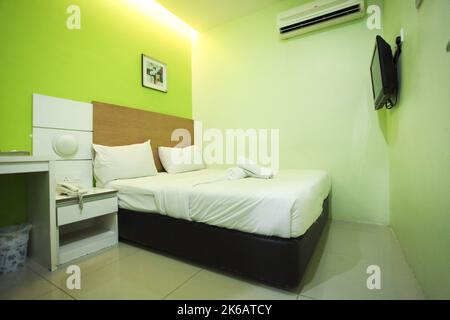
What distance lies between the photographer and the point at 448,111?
91 centimetres

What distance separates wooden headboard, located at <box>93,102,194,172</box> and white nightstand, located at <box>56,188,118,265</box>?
736mm

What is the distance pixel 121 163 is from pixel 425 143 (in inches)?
93.2

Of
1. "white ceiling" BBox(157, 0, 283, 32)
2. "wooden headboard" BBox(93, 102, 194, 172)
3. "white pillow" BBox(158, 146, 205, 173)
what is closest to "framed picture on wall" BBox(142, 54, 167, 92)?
"wooden headboard" BBox(93, 102, 194, 172)

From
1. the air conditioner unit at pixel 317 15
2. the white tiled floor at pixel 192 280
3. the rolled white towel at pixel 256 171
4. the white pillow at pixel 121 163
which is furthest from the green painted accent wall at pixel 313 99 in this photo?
the white pillow at pixel 121 163

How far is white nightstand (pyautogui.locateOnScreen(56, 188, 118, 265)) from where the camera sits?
1.56 metres

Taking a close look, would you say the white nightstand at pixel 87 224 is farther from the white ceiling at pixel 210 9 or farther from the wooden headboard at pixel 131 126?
the white ceiling at pixel 210 9

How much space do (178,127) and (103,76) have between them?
1.17 metres

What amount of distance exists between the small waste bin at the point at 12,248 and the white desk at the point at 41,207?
0.08 metres

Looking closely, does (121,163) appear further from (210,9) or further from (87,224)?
(210,9)

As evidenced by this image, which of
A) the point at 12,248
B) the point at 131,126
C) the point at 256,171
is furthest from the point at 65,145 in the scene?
the point at 256,171

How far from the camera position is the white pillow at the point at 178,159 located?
274 centimetres

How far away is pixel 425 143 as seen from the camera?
3.89ft

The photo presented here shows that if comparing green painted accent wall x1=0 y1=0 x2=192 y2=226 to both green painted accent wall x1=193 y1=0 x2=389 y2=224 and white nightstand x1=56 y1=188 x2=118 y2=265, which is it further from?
green painted accent wall x1=193 y1=0 x2=389 y2=224
